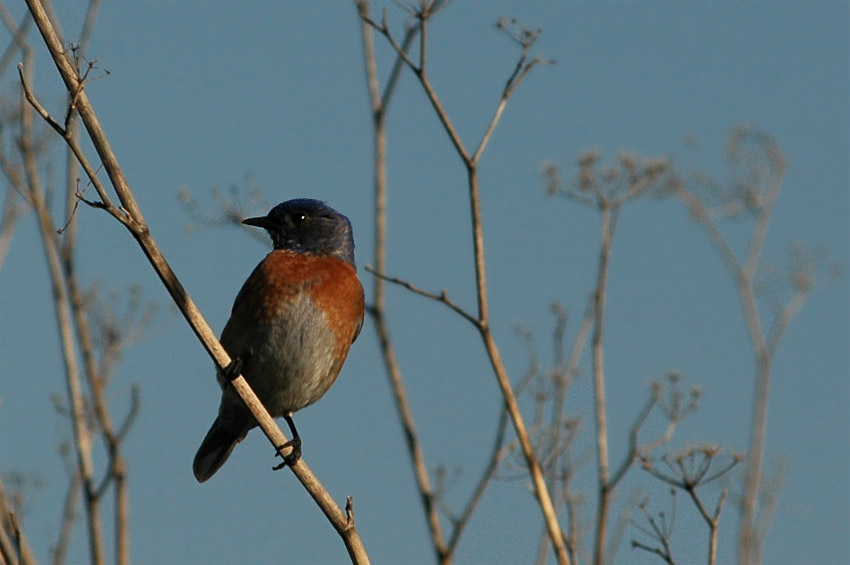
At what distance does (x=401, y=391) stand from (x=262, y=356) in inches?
33.6

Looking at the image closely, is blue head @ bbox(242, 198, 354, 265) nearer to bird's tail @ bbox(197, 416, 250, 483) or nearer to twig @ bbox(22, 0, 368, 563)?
bird's tail @ bbox(197, 416, 250, 483)

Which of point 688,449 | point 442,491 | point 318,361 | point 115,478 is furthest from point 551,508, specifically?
point 115,478

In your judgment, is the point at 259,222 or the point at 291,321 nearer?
the point at 291,321

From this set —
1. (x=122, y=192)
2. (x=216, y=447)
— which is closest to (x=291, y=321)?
(x=216, y=447)

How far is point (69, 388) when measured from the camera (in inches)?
255

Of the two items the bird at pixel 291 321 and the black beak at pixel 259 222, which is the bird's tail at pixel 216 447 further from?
the black beak at pixel 259 222

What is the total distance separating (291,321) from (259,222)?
2.56 feet

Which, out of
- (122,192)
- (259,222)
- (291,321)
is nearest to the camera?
(122,192)

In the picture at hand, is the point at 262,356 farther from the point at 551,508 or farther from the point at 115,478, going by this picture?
the point at 551,508

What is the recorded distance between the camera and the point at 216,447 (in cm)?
743

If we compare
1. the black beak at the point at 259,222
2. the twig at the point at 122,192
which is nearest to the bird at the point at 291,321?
the black beak at the point at 259,222

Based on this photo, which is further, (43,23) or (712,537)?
(712,537)

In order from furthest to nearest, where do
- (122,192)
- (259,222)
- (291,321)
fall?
(259,222) → (291,321) → (122,192)

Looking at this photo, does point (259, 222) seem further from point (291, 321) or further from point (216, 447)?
point (216, 447)
